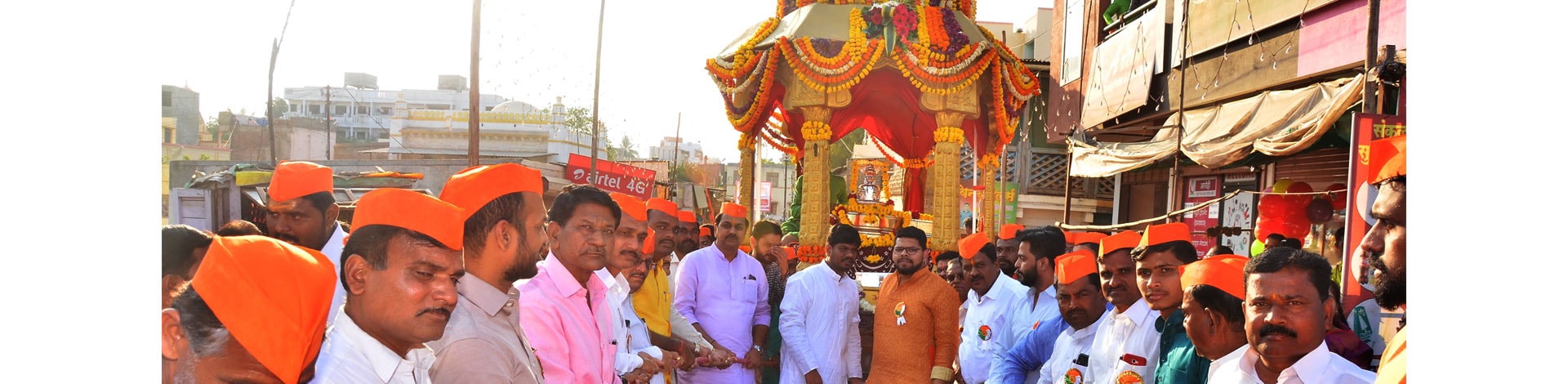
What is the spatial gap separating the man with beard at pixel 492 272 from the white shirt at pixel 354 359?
0.22 m

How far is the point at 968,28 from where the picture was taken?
10531 mm

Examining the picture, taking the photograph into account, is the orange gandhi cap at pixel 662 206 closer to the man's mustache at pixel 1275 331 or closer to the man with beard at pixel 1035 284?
the man with beard at pixel 1035 284

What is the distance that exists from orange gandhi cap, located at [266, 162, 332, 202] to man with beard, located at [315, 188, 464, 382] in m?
1.82

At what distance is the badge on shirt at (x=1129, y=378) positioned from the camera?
3.67 meters

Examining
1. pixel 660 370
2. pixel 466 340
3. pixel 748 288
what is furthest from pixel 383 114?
pixel 466 340

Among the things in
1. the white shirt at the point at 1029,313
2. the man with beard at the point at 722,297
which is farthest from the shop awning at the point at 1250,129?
the man with beard at the point at 722,297

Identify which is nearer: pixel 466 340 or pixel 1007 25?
pixel 466 340

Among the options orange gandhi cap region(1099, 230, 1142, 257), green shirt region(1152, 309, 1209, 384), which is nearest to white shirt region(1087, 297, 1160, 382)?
green shirt region(1152, 309, 1209, 384)

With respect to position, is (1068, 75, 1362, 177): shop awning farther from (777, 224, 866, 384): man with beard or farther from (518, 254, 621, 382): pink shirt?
(518, 254, 621, 382): pink shirt

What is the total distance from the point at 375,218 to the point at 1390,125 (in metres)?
2.96

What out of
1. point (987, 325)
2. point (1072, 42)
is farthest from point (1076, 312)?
point (1072, 42)

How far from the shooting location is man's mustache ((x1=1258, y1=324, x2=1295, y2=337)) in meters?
2.58

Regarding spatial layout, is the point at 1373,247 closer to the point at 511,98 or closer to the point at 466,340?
the point at 466,340

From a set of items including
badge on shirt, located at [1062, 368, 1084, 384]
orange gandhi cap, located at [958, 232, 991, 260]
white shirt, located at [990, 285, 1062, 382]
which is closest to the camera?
badge on shirt, located at [1062, 368, 1084, 384]
